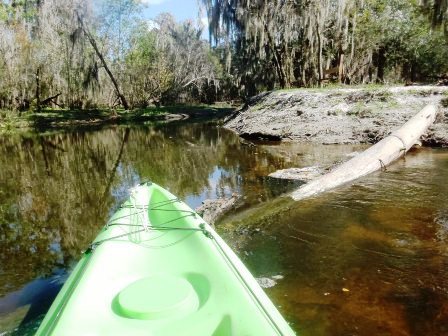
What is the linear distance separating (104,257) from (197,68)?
39.5m

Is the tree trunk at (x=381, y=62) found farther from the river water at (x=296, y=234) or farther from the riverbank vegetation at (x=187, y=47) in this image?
the river water at (x=296, y=234)

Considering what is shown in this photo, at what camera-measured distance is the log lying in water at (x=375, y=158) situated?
6965 millimetres

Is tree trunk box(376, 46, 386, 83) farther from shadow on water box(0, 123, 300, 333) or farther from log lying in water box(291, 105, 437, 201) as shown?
log lying in water box(291, 105, 437, 201)

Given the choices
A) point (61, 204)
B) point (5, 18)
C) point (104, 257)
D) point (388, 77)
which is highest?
point (5, 18)

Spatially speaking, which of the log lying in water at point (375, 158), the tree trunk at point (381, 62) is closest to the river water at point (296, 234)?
the log lying in water at point (375, 158)

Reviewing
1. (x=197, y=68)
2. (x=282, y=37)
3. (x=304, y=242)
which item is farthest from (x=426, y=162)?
(x=197, y=68)

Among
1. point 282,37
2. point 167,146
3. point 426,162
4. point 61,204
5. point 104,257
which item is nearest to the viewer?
point 104,257

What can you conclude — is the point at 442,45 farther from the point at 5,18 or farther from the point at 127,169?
the point at 5,18

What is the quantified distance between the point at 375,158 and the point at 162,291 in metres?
6.85

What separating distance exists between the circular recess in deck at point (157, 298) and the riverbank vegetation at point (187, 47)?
18649 millimetres

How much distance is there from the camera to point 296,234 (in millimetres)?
5340

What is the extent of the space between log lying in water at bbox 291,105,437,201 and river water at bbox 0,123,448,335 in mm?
211

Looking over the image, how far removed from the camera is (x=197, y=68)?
41.3 meters

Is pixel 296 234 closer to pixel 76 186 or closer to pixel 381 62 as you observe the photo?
pixel 76 186
